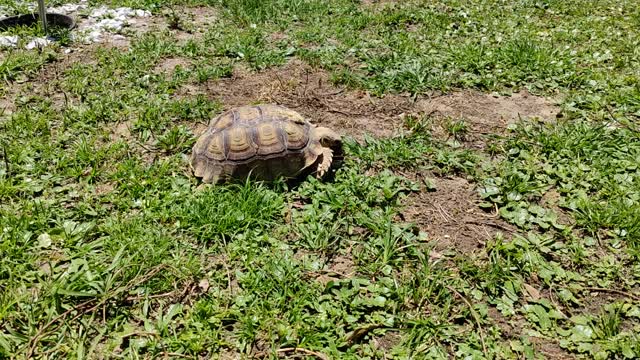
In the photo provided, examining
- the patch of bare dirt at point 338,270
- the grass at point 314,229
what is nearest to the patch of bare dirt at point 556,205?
the grass at point 314,229

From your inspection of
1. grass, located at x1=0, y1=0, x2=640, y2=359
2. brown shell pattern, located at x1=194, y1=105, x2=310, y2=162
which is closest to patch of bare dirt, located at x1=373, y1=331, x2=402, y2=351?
grass, located at x1=0, y1=0, x2=640, y2=359

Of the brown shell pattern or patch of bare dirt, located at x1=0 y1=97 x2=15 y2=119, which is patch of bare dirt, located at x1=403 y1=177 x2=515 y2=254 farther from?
patch of bare dirt, located at x1=0 y1=97 x2=15 y2=119

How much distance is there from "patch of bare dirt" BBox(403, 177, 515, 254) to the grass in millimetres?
77

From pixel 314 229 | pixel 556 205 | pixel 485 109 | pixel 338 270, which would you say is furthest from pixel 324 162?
pixel 485 109

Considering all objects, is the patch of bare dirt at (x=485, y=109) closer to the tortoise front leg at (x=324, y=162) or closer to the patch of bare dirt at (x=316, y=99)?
the patch of bare dirt at (x=316, y=99)

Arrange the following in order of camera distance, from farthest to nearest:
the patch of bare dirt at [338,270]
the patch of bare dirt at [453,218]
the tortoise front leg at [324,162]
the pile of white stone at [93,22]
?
the pile of white stone at [93,22]
the tortoise front leg at [324,162]
the patch of bare dirt at [453,218]
the patch of bare dirt at [338,270]

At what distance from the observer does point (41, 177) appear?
12.9 feet

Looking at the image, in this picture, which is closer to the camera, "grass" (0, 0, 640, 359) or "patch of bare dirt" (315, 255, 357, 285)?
"grass" (0, 0, 640, 359)

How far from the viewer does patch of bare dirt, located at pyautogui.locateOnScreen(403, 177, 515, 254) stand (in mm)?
3521

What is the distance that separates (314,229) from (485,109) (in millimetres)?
2510

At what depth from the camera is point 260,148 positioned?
3.73 metres

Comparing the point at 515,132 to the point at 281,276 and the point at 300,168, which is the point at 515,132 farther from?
the point at 281,276

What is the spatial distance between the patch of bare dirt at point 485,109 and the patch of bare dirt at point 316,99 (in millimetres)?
340

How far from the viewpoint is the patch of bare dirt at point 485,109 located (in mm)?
4793
